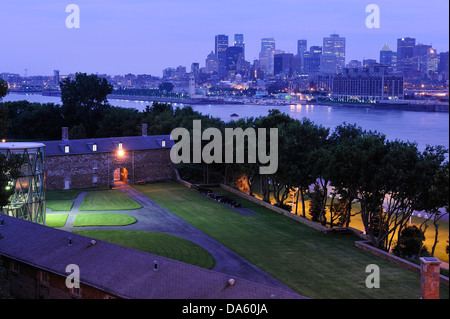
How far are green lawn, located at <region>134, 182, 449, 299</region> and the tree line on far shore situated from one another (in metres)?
4.10

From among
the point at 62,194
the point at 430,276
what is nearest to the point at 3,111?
the point at 430,276

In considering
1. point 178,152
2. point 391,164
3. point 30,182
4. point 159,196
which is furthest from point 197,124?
point 391,164

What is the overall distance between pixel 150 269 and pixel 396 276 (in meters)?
17.3

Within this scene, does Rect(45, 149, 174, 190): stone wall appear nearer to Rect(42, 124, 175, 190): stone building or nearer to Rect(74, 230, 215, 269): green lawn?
Rect(42, 124, 175, 190): stone building

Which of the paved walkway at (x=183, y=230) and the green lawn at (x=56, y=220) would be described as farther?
the green lawn at (x=56, y=220)

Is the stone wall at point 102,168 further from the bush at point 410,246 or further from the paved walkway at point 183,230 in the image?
the bush at point 410,246

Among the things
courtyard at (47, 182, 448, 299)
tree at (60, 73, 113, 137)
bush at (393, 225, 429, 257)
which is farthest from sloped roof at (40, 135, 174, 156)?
tree at (60, 73, 113, 137)

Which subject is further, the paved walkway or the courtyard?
the paved walkway

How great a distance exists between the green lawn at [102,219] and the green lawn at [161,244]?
3.01 m

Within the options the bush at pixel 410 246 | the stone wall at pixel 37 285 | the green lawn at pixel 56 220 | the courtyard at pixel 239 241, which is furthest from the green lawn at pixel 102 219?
the bush at pixel 410 246

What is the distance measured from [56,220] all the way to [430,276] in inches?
1422

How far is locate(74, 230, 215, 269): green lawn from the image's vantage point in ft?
121

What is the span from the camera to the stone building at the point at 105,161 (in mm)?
63594
